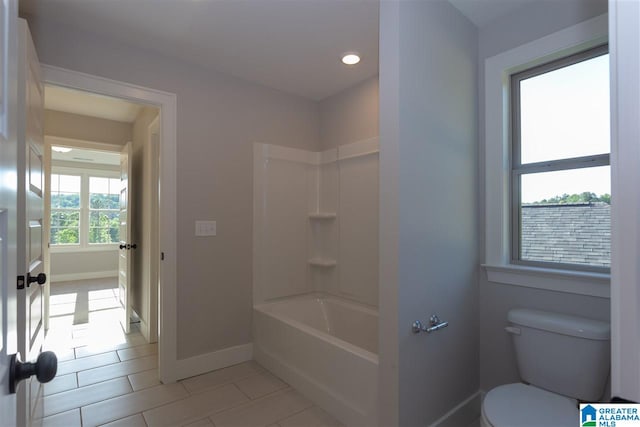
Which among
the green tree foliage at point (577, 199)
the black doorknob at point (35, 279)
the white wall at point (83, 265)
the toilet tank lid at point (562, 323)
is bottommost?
the white wall at point (83, 265)

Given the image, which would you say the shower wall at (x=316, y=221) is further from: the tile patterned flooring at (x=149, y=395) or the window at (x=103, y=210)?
the window at (x=103, y=210)

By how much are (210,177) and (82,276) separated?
18.3ft

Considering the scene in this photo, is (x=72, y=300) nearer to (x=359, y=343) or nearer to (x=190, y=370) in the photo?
(x=190, y=370)

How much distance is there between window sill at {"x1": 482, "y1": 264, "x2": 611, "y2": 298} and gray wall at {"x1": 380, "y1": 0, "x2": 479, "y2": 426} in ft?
0.51

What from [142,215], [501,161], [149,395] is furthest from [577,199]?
[142,215]

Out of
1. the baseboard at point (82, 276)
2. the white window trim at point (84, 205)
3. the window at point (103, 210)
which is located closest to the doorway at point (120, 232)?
the baseboard at point (82, 276)

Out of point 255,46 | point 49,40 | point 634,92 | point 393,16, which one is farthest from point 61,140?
point 634,92

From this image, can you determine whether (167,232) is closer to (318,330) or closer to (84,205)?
(318,330)

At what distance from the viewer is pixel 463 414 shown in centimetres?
189

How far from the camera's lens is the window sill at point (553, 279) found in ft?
5.21

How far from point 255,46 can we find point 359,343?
250 cm

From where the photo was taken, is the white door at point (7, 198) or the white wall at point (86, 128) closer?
the white door at point (7, 198)

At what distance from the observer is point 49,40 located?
6.48 ft

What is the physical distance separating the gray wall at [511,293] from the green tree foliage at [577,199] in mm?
361
